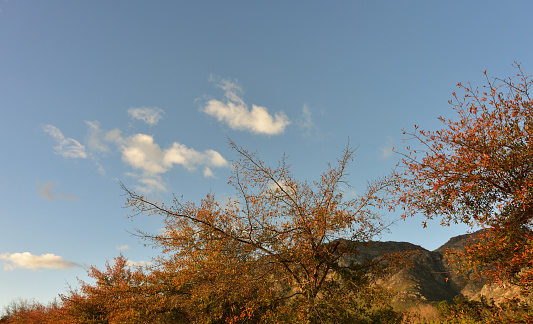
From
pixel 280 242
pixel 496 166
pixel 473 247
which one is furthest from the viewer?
pixel 280 242

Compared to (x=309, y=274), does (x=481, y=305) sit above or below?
below

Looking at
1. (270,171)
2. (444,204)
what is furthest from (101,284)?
(444,204)

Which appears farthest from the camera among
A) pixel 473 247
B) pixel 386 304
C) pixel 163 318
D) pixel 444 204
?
pixel 163 318

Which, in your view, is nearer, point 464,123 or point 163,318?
point 464,123

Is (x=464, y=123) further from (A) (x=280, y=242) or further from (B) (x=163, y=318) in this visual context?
(B) (x=163, y=318)

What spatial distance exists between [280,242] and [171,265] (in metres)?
8.93

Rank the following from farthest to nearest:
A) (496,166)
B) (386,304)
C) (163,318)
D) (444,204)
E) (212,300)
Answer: (163,318)
(212,300)
(386,304)
(444,204)
(496,166)

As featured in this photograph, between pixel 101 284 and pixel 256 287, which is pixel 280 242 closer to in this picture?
pixel 256 287

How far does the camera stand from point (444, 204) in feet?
38.9

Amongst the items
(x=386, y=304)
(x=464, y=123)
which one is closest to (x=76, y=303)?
(x=386, y=304)

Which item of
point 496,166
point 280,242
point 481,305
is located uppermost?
point 496,166

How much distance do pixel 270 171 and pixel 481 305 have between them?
14.6 m

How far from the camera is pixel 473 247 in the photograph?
11.0 metres

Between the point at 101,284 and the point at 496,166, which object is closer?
the point at 496,166
